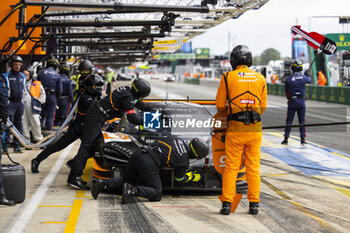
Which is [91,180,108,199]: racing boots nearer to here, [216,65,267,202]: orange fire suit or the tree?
[216,65,267,202]: orange fire suit

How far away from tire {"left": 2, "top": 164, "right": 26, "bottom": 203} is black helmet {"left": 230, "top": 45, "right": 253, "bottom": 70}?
9.94 feet

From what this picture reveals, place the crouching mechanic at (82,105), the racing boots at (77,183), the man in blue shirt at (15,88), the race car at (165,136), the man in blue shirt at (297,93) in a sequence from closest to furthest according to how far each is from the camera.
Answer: the race car at (165,136) → the racing boots at (77,183) → the crouching mechanic at (82,105) → the man in blue shirt at (15,88) → the man in blue shirt at (297,93)

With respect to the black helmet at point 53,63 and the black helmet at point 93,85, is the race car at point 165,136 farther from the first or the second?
the black helmet at point 53,63

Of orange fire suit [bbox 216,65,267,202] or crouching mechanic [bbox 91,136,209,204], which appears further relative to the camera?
crouching mechanic [bbox 91,136,209,204]

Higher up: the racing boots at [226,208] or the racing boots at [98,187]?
the racing boots at [98,187]

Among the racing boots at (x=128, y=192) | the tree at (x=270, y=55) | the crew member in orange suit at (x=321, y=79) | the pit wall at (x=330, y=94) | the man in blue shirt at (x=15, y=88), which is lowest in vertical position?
the pit wall at (x=330, y=94)

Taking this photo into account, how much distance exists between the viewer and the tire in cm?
742

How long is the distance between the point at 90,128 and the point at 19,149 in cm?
442

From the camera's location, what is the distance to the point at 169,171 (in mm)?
7965

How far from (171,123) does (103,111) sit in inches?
40.3

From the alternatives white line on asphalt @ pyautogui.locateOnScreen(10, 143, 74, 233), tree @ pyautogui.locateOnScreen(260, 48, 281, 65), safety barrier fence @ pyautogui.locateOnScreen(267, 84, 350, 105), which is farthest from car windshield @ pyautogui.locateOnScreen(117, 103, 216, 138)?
tree @ pyautogui.locateOnScreen(260, 48, 281, 65)

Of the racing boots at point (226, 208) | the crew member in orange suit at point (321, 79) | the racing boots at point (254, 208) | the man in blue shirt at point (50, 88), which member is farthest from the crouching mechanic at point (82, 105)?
the crew member in orange suit at point (321, 79)

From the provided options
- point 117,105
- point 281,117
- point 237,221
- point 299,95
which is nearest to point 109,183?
point 117,105

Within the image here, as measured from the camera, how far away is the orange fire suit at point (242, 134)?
7.12 metres
